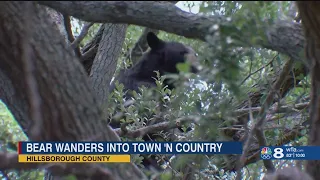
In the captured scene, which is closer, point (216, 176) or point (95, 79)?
point (216, 176)

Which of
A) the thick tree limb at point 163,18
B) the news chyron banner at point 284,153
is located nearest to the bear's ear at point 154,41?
the news chyron banner at point 284,153

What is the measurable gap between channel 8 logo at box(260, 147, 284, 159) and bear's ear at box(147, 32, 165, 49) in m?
3.33

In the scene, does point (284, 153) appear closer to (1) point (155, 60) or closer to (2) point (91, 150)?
(2) point (91, 150)

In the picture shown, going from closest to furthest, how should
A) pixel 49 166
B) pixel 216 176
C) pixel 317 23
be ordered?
pixel 317 23
pixel 49 166
pixel 216 176

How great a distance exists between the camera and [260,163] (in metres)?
4.43

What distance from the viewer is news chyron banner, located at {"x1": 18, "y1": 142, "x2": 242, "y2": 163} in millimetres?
2620

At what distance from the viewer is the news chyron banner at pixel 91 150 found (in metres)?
2.62

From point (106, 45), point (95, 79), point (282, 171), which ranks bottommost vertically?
point (282, 171)

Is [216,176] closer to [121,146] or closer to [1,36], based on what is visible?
[121,146]

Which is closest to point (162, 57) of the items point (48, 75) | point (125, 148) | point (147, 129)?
point (147, 129)

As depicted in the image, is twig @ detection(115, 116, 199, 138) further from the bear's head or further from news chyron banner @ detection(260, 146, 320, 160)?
the bear's head

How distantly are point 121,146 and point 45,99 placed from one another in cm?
74

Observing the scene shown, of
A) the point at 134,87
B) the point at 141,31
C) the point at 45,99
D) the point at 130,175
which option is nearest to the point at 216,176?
the point at 130,175

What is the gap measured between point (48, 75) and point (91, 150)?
1.37ft
